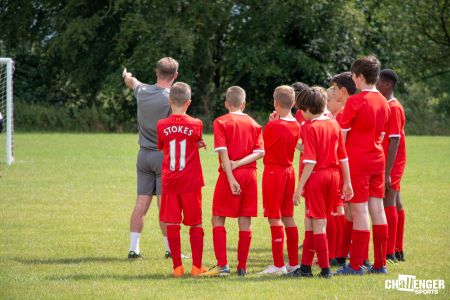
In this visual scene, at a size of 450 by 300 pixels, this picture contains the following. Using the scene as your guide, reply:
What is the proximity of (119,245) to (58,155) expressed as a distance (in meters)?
13.1

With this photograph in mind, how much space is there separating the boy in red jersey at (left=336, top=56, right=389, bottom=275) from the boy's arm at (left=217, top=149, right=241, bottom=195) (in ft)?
3.61

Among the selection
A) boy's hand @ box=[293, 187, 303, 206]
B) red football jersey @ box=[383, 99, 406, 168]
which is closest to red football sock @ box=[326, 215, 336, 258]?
boy's hand @ box=[293, 187, 303, 206]

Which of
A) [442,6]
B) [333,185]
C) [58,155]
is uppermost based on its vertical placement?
[442,6]

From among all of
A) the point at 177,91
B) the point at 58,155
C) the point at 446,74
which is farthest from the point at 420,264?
the point at 446,74

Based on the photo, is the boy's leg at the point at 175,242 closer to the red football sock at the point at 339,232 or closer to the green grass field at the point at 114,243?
the green grass field at the point at 114,243

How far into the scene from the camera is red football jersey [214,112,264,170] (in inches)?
323

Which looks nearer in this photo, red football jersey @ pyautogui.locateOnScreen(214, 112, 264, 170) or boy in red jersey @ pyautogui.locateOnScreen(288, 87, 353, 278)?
boy in red jersey @ pyautogui.locateOnScreen(288, 87, 353, 278)

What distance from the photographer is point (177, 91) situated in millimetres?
8383

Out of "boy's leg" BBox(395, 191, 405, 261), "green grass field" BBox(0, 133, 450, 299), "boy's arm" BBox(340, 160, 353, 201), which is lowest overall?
"green grass field" BBox(0, 133, 450, 299)

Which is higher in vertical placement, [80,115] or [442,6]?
[442,6]

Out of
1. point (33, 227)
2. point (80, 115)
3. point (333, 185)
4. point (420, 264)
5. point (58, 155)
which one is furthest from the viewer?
point (80, 115)

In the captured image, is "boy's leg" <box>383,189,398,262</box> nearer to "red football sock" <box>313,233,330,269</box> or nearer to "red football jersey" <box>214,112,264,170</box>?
"red football sock" <box>313,233,330,269</box>

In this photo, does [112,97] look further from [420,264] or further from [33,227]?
[420,264]

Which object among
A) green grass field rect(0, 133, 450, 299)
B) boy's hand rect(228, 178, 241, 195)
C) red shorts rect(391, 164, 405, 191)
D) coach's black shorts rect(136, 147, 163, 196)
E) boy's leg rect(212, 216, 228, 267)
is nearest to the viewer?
green grass field rect(0, 133, 450, 299)
